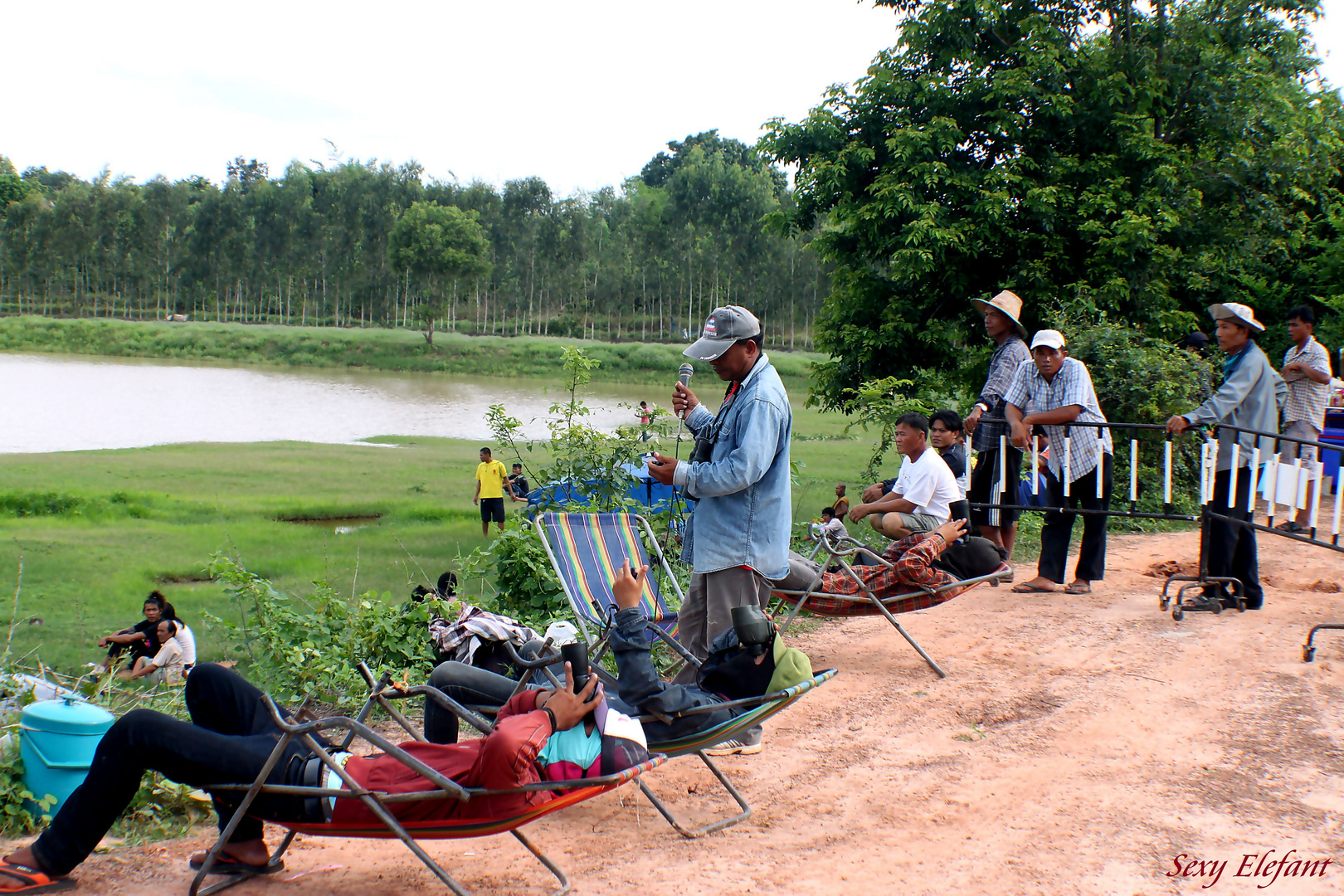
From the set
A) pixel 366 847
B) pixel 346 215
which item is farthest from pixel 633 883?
pixel 346 215

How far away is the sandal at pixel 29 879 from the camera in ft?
9.08

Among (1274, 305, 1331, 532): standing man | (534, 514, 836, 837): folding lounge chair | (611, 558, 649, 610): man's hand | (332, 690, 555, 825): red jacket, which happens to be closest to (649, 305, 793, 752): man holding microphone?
(534, 514, 836, 837): folding lounge chair

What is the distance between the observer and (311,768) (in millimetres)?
2820

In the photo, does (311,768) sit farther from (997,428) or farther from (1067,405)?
(997,428)

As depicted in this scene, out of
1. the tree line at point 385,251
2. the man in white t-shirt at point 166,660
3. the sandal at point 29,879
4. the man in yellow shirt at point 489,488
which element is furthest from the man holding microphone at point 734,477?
the tree line at point 385,251

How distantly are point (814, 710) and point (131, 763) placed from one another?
9.48 ft

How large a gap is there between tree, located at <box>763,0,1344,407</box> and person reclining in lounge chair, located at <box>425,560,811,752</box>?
1095 cm

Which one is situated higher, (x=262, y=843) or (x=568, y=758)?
(x=568, y=758)

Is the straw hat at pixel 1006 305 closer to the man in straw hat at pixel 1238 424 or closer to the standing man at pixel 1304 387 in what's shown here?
the man in straw hat at pixel 1238 424

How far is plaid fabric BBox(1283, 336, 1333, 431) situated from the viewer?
23.5 feet

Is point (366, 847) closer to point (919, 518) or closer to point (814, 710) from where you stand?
point (814, 710)

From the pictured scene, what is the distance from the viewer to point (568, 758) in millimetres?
2836

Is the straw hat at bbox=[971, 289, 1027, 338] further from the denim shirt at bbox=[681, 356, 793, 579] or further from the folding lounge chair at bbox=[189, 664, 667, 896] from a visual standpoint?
the folding lounge chair at bbox=[189, 664, 667, 896]

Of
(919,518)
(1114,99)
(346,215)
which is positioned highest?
(346,215)
